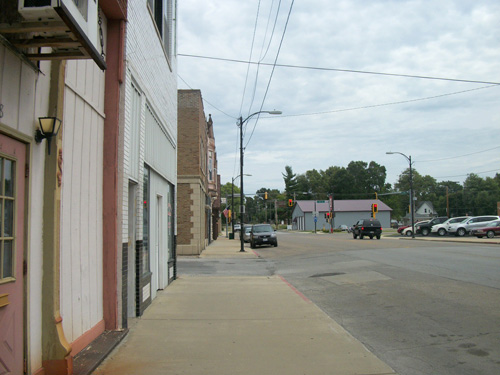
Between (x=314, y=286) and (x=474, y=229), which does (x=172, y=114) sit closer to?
(x=314, y=286)

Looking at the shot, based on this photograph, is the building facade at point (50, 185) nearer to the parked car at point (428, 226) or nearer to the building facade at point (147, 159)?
the building facade at point (147, 159)

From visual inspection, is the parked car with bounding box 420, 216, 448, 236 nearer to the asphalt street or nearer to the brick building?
the asphalt street

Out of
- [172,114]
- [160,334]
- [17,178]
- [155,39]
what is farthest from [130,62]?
[172,114]

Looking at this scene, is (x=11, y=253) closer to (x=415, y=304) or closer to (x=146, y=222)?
(x=146, y=222)

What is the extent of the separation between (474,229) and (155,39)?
3426 centimetres

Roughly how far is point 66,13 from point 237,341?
4665 millimetres

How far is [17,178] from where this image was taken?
3.79m

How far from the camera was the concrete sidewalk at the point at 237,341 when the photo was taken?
16.4 feet

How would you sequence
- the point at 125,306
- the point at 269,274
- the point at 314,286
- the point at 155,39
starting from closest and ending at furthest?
the point at 125,306 → the point at 155,39 → the point at 314,286 → the point at 269,274

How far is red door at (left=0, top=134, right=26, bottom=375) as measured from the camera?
351 cm

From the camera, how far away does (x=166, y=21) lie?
11.8 metres

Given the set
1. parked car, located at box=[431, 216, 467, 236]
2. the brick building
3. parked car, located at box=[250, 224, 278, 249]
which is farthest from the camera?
parked car, located at box=[431, 216, 467, 236]

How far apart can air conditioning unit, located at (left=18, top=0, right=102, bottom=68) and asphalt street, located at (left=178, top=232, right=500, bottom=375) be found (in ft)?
15.9

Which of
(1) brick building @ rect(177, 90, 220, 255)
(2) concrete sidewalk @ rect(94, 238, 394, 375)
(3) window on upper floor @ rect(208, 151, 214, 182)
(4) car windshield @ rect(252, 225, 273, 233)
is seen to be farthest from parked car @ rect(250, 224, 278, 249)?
(2) concrete sidewalk @ rect(94, 238, 394, 375)
